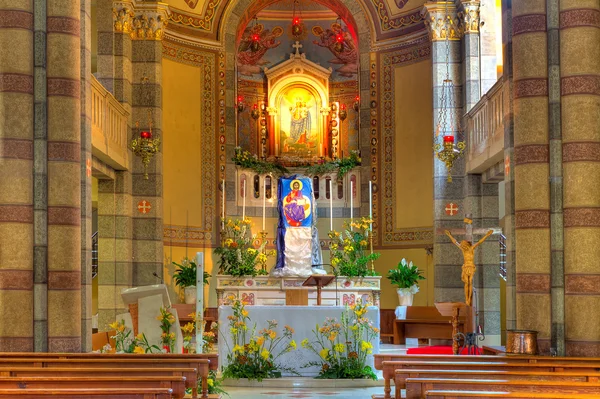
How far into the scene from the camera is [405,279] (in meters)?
20.1

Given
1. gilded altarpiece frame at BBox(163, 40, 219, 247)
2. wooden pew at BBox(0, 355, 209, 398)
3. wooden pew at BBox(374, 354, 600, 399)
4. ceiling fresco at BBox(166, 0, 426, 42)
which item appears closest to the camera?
wooden pew at BBox(0, 355, 209, 398)

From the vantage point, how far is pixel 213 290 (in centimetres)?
2144

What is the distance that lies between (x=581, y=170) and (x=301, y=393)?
420 cm

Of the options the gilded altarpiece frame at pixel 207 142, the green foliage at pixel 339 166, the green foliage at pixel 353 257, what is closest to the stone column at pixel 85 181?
the green foliage at pixel 353 257

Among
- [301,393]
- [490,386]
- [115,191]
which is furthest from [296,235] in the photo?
[490,386]

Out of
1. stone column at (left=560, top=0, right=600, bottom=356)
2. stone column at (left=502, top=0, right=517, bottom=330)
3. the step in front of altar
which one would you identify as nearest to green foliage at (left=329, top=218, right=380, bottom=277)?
the step in front of altar

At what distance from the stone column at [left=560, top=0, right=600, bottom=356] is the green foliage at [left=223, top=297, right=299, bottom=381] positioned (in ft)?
11.4

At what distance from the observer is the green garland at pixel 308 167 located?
73.1ft

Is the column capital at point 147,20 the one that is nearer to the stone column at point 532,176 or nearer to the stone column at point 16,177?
the stone column at point 16,177

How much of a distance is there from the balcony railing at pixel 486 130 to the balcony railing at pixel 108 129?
634cm

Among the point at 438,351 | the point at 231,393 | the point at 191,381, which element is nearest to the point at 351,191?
the point at 438,351

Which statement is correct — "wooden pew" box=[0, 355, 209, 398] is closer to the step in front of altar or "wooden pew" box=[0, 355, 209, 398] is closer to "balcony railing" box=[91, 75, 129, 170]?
"balcony railing" box=[91, 75, 129, 170]

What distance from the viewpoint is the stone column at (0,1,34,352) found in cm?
1180

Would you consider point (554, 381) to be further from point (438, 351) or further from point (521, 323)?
point (438, 351)
